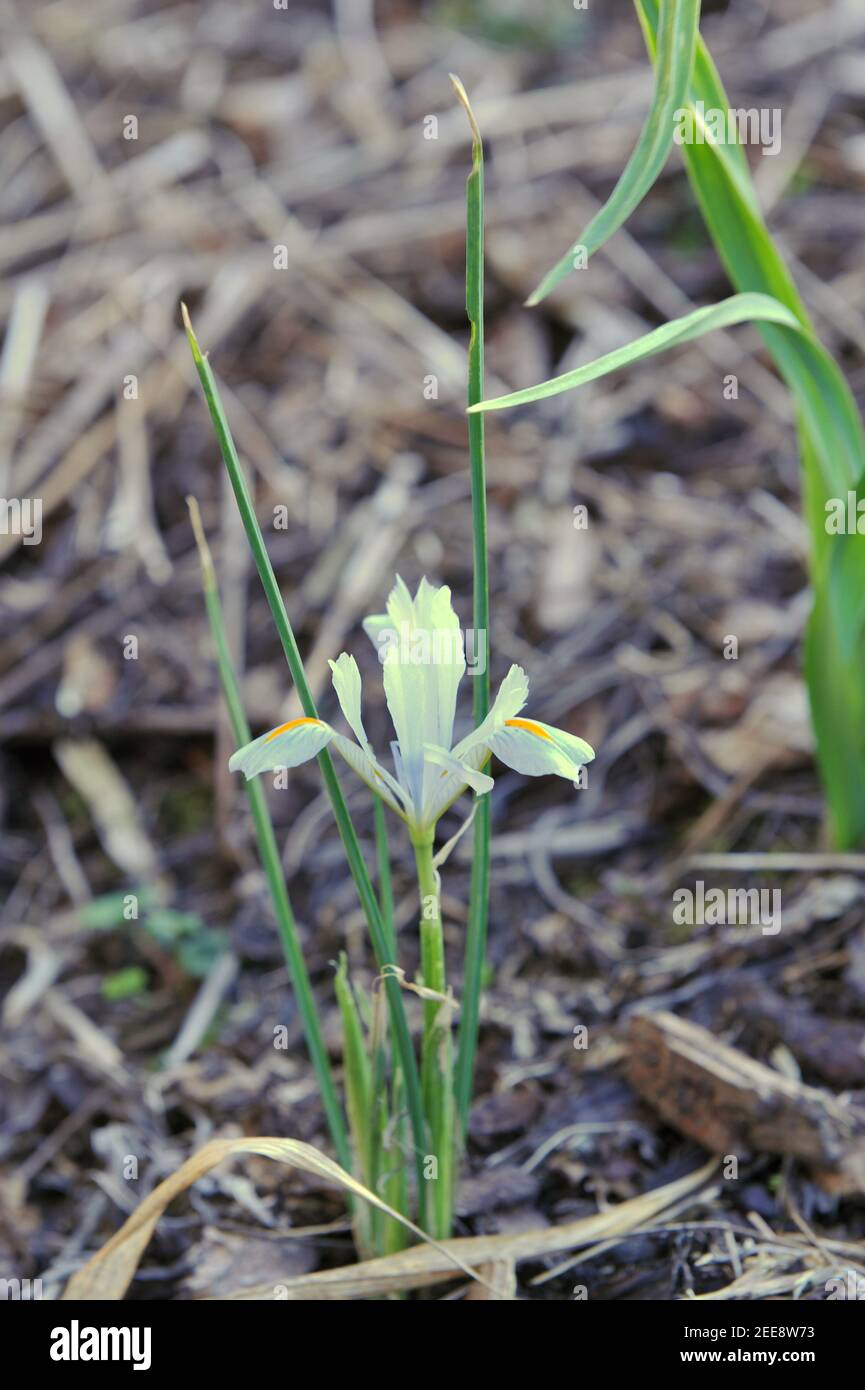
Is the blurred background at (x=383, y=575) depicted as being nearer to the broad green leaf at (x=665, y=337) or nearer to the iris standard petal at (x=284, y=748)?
the iris standard petal at (x=284, y=748)

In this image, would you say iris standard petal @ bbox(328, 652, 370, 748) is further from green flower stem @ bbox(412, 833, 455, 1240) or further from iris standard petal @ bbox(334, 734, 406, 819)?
green flower stem @ bbox(412, 833, 455, 1240)

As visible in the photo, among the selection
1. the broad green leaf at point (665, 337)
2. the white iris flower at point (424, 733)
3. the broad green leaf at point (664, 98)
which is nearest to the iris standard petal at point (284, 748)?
the white iris flower at point (424, 733)

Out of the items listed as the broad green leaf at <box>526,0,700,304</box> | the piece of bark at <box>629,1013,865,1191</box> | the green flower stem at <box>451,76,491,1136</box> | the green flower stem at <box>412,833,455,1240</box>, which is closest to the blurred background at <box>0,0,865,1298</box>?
the piece of bark at <box>629,1013,865,1191</box>

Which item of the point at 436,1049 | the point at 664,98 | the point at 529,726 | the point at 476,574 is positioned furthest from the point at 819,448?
the point at 436,1049

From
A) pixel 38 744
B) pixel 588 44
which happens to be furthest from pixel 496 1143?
pixel 588 44

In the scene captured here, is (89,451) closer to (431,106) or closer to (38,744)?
(38,744)

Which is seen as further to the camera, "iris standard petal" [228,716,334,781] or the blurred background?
the blurred background
